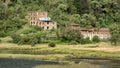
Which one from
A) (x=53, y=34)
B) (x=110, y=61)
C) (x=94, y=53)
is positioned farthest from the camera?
(x=53, y=34)

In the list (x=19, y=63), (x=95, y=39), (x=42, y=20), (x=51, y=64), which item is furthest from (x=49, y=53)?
(x=42, y=20)

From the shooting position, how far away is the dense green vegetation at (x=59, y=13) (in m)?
101

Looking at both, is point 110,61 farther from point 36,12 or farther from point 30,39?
point 36,12

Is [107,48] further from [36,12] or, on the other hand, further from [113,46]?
[36,12]

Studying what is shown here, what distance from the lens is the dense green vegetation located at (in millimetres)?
101188

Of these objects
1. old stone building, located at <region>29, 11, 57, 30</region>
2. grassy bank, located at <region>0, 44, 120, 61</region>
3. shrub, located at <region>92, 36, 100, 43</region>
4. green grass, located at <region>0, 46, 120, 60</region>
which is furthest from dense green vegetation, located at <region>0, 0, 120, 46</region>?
green grass, located at <region>0, 46, 120, 60</region>

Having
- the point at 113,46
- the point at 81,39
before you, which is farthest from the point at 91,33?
the point at 113,46

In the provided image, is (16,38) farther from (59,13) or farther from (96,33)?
(59,13)

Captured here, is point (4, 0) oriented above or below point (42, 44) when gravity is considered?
above

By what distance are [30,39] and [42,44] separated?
10.1ft

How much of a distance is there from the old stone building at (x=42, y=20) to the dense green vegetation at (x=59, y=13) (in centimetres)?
170

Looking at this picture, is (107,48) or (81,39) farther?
(81,39)

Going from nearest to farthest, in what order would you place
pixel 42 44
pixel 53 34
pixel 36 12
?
pixel 42 44 < pixel 53 34 < pixel 36 12

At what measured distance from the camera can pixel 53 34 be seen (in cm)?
9775
